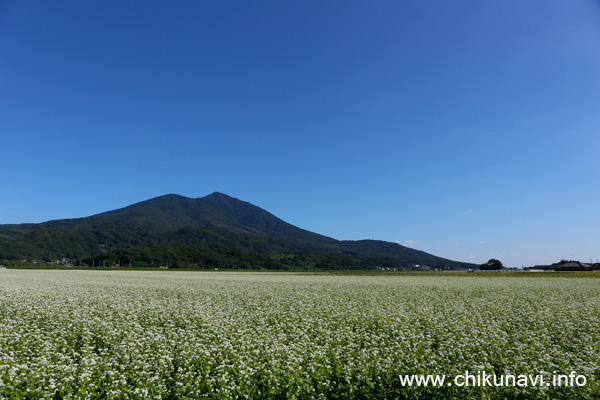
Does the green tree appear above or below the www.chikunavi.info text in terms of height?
below

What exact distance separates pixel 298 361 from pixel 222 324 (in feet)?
18.8

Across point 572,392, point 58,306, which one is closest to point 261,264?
point 58,306

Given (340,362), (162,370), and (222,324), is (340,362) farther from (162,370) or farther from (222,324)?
(222,324)

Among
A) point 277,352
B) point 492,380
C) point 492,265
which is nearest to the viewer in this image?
point 492,380

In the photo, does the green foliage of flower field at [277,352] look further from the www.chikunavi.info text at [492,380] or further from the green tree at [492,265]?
the green tree at [492,265]

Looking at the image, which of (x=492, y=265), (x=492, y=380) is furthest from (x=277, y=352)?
(x=492, y=265)

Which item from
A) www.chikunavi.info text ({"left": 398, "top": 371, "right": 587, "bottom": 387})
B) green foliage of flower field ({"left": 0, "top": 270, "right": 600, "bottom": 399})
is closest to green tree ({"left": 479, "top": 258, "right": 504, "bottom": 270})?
green foliage of flower field ({"left": 0, "top": 270, "right": 600, "bottom": 399})

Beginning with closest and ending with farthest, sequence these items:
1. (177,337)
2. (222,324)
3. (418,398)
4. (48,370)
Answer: (418,398) → (48,370) → (177,337) → (222,324)

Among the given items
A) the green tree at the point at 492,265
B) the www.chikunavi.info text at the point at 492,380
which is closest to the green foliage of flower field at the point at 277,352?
the www.chikunavi.info text at the point at 492,380

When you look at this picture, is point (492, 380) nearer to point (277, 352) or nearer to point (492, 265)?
point (277, 352)

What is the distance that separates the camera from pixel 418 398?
7.80 meters

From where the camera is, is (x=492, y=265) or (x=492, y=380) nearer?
(x=492, y=380)

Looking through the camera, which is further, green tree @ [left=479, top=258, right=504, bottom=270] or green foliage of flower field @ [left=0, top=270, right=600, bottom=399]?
green tree @ [left=479, top=258, right=504, bottom=270]

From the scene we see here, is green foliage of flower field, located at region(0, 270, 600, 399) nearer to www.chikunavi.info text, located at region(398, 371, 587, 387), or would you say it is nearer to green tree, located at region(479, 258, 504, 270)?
www.chikunavi.info text, located at region(398, 371, 587, 387)
